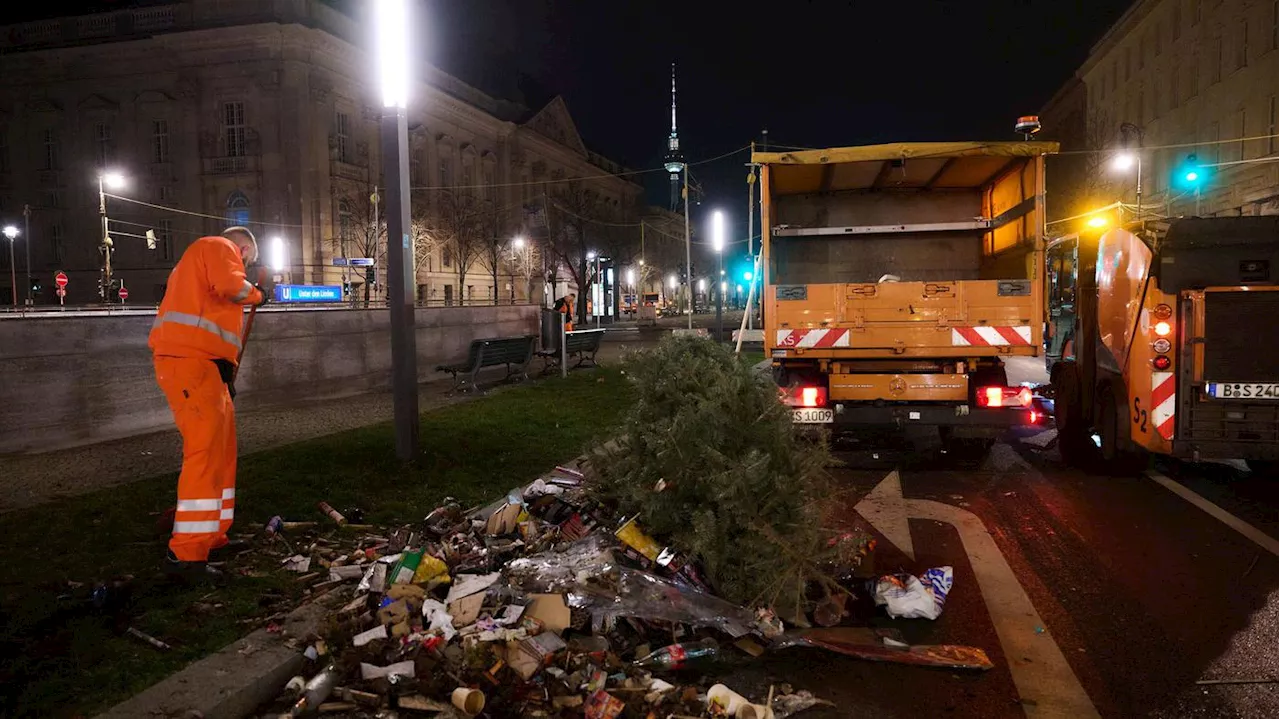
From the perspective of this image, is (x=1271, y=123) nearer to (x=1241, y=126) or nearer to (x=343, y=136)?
(x=1241, y=126)

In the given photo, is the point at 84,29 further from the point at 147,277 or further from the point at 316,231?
the point at 316,231

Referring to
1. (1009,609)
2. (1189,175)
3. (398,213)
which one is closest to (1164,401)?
(1009,609)

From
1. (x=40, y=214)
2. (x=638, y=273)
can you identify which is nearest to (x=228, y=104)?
(x=40, y=214)

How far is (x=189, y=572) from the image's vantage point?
14.4 feet

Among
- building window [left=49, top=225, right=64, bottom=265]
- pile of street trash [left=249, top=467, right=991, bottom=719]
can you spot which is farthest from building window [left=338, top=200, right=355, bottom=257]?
pile of street trash [left=249, top=467, right=991, bottom=719]

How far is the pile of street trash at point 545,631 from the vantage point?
3346 mm

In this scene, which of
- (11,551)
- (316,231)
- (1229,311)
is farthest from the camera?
(316,231)

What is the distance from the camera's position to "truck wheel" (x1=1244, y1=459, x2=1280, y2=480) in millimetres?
7320

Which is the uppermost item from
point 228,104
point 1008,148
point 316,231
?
point 228,104

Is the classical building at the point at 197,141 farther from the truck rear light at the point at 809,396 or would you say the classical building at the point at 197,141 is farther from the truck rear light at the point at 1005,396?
the truck rear light at the point at 1005,396

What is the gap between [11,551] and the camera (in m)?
4.79

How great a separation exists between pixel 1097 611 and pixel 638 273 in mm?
67169

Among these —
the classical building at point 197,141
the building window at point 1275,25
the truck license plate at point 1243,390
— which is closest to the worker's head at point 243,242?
the truck license plate at point 1243,390

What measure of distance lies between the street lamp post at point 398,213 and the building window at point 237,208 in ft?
132
